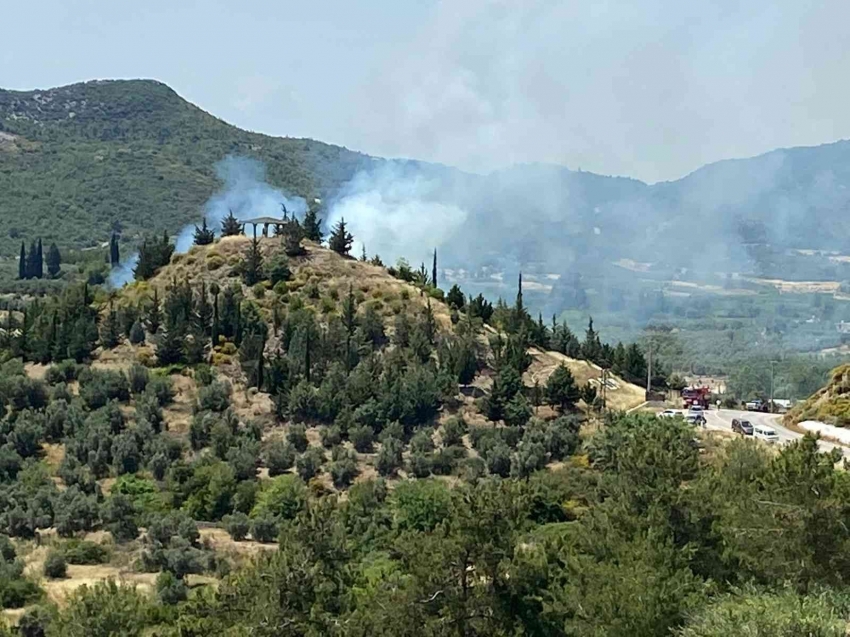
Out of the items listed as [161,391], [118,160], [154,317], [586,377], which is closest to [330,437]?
[161,391]

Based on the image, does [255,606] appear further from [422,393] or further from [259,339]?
[259,339]

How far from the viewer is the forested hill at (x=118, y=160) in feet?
433

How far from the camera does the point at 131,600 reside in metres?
23.3

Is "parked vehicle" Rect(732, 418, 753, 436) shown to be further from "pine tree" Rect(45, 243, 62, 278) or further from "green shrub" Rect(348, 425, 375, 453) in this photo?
"pine tree" Rect(45, 243, 62, 278)

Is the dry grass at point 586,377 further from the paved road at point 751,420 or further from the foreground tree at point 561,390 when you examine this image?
the paved road at point 751,420

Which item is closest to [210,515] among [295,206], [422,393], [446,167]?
[422,393]

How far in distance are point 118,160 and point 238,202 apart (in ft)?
159

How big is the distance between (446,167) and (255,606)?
422 feet

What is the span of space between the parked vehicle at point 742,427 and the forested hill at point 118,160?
88238 millimetres

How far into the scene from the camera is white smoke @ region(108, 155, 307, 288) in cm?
9032

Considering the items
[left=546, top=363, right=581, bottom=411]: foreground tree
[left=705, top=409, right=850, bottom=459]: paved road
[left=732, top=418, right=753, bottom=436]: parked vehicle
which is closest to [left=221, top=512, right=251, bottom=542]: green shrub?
[left=546, top=363, right=581, bottom=411]: foreground tree

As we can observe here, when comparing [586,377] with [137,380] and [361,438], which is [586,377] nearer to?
[361,438]

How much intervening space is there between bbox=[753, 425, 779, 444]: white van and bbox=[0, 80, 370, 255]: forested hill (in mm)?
89809

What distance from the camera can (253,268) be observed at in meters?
60.1
